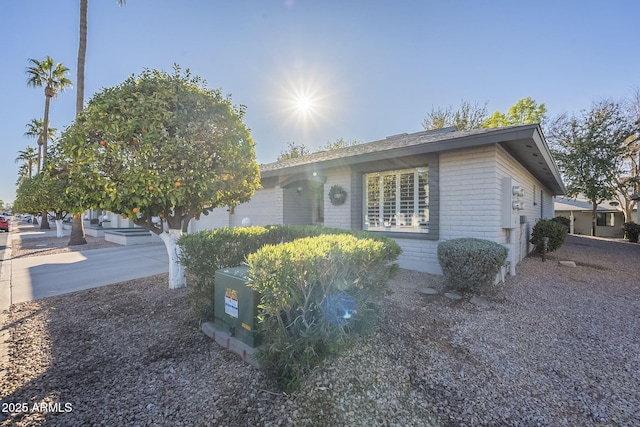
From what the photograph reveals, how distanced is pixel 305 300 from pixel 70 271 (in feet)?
24.7

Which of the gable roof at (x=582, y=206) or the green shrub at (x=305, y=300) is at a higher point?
the gable roof at (x=582, y=206)

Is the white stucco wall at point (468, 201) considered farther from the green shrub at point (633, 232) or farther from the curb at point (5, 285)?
the green shrub at point (633, 232)

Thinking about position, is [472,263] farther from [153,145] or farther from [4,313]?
[4,313]

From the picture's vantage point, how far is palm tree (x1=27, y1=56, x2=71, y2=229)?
55.3ft

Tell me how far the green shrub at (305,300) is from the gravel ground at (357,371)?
28 cm

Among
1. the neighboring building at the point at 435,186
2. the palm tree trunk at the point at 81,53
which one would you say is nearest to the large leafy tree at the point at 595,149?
the neighboring building at the point at 435,186

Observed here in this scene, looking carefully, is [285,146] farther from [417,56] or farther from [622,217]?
[622,217]

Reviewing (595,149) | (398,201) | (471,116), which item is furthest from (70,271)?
(595,149)

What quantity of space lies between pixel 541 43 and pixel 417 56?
3.64 metres

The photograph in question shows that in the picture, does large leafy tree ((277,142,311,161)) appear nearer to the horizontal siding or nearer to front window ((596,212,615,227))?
the horizontal siding

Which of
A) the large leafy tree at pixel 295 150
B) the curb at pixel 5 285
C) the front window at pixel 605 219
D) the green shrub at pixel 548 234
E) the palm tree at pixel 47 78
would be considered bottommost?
the curb at pixel 5 285

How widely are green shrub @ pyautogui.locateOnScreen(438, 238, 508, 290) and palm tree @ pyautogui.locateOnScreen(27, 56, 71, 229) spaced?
896 inches

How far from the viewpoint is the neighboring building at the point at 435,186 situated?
229 inches

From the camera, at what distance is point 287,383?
2359 millimetres
